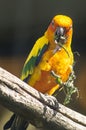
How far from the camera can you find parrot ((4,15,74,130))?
9.66ft

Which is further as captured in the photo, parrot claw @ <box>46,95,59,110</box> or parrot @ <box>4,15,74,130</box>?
parrot @ <box>4,15,74,130</box>

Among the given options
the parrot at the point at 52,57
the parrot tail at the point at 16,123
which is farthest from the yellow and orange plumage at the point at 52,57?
the parrot tail at the point at 16,123

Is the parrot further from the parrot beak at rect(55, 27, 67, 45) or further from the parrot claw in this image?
the parrot claw

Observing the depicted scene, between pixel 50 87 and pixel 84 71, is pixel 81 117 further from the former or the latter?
pixel 84 71

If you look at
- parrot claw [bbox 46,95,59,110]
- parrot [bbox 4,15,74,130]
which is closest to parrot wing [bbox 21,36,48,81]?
parrot [bbox 4,15,74,130]

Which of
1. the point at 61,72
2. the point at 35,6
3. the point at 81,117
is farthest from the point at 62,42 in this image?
the point at 35,6

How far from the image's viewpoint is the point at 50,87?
3.04 meters

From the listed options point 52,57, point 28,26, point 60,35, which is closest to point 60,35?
point 60,35

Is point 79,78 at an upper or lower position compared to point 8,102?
lower

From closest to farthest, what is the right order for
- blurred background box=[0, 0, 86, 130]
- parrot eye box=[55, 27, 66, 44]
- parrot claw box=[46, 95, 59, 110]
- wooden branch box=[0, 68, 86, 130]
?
wooden branch box=[0, 68, 86, 130], parrot claw box=[46, 95, 59, 110], parrot eye box=[55, 27, 66, 44], blurred background box=[0, 0, 86, 130]

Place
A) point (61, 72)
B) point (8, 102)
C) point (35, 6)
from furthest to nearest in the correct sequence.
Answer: point (35, 6) < point (61, 72) < point (8, 102)

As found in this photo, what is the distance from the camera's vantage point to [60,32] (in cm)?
293

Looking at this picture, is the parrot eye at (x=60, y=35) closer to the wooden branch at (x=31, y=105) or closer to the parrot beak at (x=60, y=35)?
the parrot beak at (x=60, y=35)

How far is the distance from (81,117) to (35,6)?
1142 millimetres
